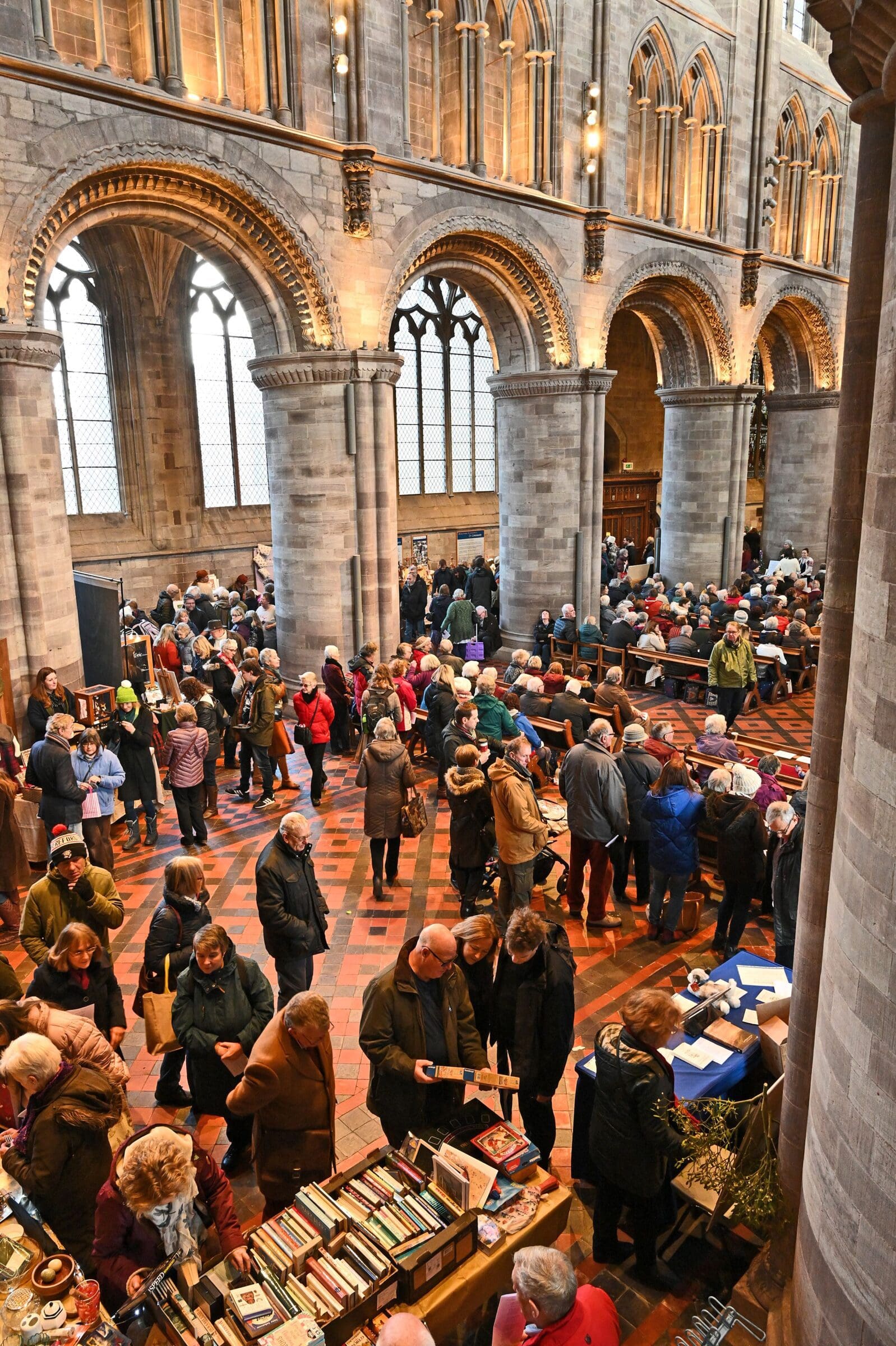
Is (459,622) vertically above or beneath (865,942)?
beneath

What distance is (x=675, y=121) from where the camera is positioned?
16578 millimetres

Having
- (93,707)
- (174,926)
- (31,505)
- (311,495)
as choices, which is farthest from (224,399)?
(174,926)

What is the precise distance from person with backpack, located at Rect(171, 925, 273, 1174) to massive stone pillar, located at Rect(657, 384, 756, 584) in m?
16.9

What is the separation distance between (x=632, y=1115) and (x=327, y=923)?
2940mm

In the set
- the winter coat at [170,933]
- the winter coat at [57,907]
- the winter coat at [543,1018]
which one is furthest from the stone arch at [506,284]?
the winter coat at [543,1018]

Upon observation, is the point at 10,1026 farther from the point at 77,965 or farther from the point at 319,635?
the point at 319,635

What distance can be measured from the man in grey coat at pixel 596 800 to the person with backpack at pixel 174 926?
9.48 feet

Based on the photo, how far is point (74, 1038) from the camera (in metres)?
3.75

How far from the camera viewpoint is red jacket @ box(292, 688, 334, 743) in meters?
8.97

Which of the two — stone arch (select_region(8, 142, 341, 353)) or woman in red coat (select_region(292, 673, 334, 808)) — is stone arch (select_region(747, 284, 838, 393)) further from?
woman in red coat (select_region(292, 673, 334, 808))

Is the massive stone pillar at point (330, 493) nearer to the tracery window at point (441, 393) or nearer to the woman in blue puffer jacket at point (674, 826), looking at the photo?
the woman in blue puffer jacket at point (674, 826)

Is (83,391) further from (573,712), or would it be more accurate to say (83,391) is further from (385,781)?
(385,781)

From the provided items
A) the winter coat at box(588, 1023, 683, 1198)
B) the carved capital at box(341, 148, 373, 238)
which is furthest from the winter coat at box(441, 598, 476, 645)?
the winter coat at box(588, 1023, 683, 1198)

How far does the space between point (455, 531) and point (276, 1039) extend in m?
20.0
